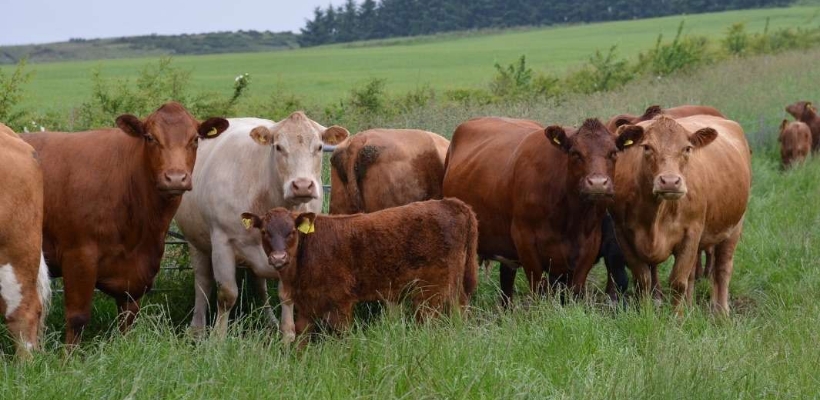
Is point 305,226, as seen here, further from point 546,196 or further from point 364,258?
point 546,196

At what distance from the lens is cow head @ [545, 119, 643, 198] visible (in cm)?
807

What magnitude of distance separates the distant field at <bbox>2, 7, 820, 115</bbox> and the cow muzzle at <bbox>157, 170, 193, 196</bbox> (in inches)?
965

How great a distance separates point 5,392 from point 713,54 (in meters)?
30.4

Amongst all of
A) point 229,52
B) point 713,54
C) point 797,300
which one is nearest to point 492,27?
point 229,52

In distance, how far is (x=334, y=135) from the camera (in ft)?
28.7

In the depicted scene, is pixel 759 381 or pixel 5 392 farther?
pixel 759 381

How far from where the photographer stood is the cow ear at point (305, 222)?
24.4 feet

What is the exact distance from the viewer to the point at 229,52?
73.1 meters

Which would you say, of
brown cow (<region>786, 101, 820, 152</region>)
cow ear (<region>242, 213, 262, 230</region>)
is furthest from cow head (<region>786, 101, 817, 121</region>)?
cow ear (<region>242, 213, 262, 230</region>)

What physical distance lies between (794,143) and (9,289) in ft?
46.5

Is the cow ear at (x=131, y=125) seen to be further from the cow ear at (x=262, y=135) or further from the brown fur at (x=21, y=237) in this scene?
the brown fur at (x=21, y=237)

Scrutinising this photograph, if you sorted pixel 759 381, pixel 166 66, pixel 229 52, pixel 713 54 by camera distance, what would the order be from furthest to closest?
pixel 229 52 → pixel 713 54 → pixel 166 66 → pixel 759 381

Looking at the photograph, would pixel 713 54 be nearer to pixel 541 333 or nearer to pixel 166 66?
pixel 166 66

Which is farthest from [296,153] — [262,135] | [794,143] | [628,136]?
[794,143]
